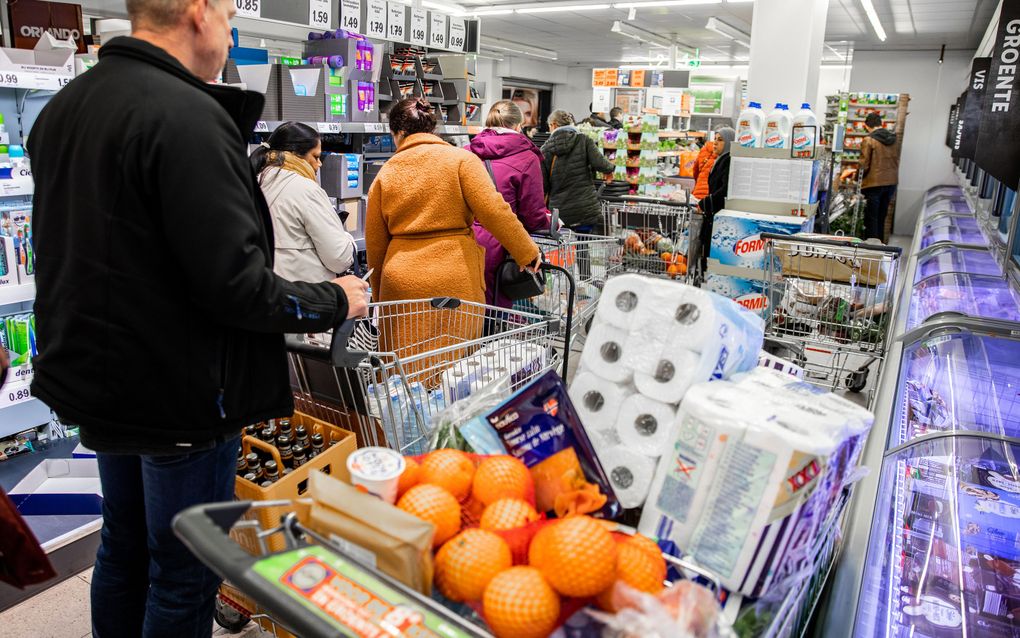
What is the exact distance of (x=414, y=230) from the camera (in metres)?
3.09

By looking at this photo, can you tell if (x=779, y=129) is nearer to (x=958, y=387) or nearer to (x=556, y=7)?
(x=958, y=387)

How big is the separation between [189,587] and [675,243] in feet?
15.5

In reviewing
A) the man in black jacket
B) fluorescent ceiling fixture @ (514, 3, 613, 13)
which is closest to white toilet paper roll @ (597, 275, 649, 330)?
the man in black jacket

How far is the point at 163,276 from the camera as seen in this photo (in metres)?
1.43

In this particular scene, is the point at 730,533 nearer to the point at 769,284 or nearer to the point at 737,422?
the point at 737,422

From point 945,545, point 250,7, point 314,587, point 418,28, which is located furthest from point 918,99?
point 314,587

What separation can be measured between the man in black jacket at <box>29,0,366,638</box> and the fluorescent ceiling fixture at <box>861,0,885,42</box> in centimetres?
1221

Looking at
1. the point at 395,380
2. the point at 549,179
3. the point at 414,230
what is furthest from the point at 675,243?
the point at 395,380

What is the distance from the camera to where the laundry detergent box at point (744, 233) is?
470 cm

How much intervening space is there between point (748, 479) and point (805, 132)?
13.8 ft

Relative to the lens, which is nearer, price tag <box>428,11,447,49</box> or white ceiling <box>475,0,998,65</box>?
price tag <box>428,11,447,49</box>

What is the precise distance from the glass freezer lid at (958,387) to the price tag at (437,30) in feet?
18.2

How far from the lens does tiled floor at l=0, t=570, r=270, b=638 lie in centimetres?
248

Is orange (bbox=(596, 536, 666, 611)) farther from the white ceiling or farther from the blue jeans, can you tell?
the white ceiling
